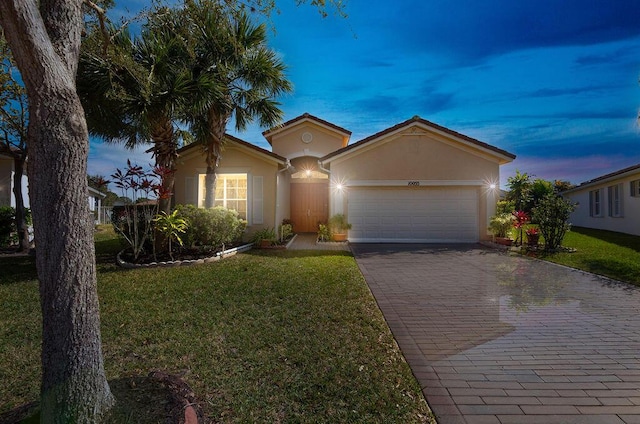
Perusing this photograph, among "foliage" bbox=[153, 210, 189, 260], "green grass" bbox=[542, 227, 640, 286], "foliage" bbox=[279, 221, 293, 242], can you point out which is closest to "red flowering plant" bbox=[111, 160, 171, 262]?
"foliage" bbox=[153, 210, 189, 260]

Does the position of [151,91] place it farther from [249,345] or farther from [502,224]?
[502,224]

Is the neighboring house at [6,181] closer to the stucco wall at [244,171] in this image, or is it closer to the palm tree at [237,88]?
the stucco wall at [244,171]

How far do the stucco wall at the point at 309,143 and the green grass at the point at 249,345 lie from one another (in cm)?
1252

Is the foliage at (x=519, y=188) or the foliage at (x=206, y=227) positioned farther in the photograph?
the foliage at (x=519, y=188)

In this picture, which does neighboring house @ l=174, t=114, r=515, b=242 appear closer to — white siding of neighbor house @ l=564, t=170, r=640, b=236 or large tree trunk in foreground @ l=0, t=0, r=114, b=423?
white siding of neighbor house @ l=564, t=170, r=640, b=236

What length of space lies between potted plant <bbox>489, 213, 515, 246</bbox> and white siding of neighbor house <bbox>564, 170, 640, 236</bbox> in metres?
8.22

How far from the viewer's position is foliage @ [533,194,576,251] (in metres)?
12.3

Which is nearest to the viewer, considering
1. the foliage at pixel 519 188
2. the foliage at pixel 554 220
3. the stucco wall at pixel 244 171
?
the foliage at pixel 554 220

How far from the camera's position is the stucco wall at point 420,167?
48.4 ft

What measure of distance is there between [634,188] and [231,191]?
64.4 ft

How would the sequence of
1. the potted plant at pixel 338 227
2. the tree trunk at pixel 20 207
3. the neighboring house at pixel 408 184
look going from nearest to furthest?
the tree trunk at pixel 20 207, the neighboring house at pixel 408 184, the potted plant at pixel 338 227

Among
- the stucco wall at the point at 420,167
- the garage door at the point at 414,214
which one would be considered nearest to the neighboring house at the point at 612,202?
the stucco wall at the point at 420,167

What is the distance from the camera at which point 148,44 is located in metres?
9.77

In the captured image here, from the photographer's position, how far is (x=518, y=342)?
4402 millimetres
